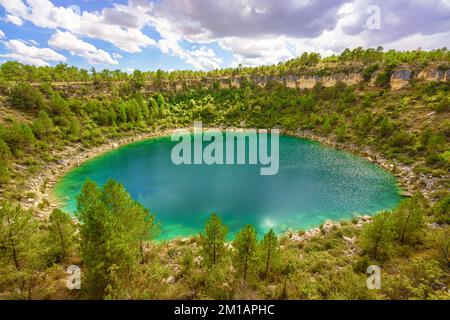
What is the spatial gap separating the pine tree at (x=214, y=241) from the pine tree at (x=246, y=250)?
1165 mm

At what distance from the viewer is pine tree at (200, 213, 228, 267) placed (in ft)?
44.8

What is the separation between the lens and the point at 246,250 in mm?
12945

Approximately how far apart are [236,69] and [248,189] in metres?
90.1

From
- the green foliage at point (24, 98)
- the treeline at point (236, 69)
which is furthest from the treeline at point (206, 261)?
the treeline at point (236, 69)

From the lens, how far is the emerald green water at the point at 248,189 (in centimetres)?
2486

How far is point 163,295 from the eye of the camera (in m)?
11.5

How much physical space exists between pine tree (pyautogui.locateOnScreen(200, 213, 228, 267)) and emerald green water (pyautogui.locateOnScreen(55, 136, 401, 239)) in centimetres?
877

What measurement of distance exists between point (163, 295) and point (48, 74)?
8211 centimetres
